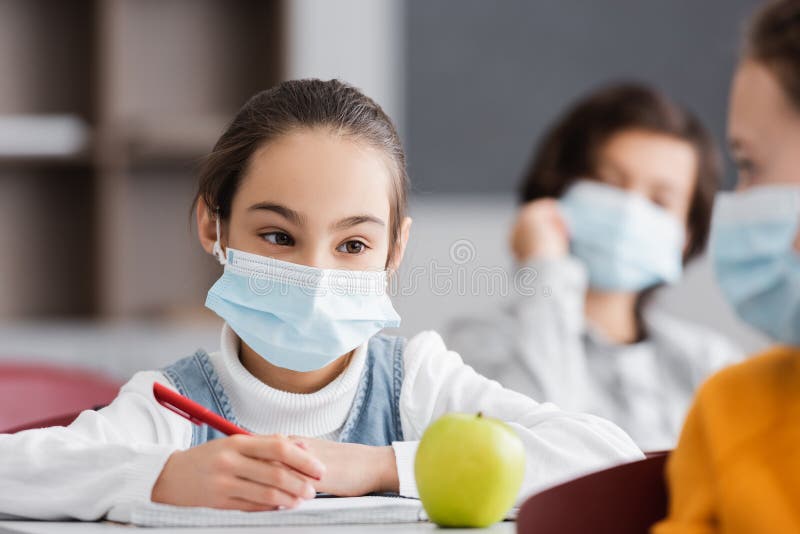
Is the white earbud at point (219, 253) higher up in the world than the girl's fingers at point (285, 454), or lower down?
higher up

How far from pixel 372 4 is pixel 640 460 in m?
2.55

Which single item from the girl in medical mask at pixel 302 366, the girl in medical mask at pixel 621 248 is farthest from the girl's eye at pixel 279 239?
the girl in medical mask at pixel 621 248

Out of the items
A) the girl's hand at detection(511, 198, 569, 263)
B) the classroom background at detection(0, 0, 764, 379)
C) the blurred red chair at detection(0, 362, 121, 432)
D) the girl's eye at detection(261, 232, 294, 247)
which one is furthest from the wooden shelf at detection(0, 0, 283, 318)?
the girl's eye at detection(261, 232, 294, 247)

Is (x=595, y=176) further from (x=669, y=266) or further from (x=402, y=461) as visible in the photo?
(x=402, y=461)

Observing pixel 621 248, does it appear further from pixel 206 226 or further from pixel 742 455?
pixel 742 455

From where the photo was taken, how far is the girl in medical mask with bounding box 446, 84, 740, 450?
1974mm

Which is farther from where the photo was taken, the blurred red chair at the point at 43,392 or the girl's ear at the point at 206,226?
the blurred red chair at the point at 43,392

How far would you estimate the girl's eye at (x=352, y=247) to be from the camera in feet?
2.97

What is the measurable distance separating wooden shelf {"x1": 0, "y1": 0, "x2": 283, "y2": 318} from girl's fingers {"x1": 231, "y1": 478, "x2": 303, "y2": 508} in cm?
238

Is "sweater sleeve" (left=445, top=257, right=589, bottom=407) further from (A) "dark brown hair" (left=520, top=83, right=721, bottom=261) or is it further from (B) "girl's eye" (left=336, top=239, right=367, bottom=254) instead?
(B) "girl's eye" (left=336, top=239, right=367, bottom=254)

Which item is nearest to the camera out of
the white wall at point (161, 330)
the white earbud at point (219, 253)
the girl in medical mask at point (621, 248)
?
the white earbud at point (219, 253)

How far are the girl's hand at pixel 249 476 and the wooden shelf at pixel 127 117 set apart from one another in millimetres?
2357

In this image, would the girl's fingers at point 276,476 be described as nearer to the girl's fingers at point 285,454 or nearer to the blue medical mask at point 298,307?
the girl's fingers at point 285,454

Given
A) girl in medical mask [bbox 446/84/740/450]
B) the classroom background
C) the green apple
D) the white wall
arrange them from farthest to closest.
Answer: the classroom background, the white wall, girl in medical mask [bbox 446/84/740/450], the green apple
